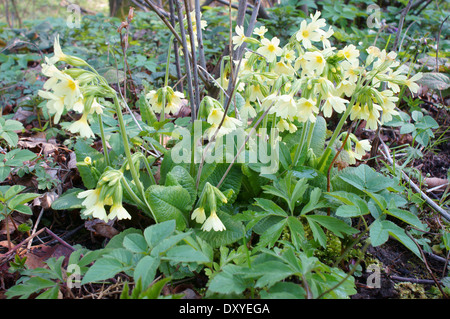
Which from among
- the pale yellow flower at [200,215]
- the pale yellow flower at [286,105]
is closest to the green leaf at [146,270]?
the pale yellow flower at [200,215]

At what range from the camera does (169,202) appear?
1672 millimetres

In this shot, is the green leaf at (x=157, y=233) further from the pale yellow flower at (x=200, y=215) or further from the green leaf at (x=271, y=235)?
the green leaf at (x=271, y=235)

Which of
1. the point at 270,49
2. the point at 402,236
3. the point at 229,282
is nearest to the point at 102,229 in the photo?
the point at 229,282

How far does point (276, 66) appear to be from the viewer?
6.17 feet

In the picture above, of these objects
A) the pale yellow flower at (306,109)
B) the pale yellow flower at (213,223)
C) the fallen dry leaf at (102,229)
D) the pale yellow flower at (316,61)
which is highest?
the pale yellow flower at (316,61)

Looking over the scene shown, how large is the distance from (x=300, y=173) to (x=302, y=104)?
378mm

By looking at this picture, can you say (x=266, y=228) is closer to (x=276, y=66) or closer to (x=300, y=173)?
(x=300, y=173)

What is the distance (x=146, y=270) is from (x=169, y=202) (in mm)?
518

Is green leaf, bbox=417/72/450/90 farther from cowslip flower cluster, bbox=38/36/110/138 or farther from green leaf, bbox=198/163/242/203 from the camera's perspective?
cowslip flower cluster, bbox=38/36/110/138

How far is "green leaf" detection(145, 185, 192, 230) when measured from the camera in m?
1.62

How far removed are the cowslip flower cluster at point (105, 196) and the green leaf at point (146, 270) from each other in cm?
33

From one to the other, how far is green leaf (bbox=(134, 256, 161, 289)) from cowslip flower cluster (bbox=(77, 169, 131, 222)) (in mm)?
332

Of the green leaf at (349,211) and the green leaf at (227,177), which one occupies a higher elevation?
the green leaf at (349,211)

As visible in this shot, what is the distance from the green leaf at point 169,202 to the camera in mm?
1615
